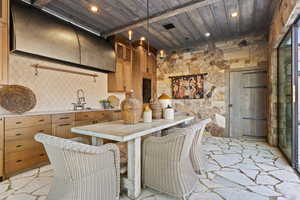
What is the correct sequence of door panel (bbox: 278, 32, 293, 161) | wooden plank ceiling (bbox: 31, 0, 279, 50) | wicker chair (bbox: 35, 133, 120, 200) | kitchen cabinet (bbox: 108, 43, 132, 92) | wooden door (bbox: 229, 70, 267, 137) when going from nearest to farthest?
wicker chair (bbox: 35, 133, 120, 200)
door panel (bbox: 278, 32, 293, 161)
wooden plank ceiling (bbox: 31, 0, 279, 50)
wooden door (bbox: 229, 70, 267, 137)
kitchen cabinet (bbox: 108, 43, 132, 92)

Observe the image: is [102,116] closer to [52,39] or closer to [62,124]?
[62,124]

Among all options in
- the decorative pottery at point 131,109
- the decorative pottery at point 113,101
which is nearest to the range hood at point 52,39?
the decorative pottery at point 113,101

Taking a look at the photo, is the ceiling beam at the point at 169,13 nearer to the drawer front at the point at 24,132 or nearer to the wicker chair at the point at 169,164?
the wicker chair at the point at 169,164

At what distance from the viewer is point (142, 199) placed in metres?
1.69

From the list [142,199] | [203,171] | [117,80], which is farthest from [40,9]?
[203,171]

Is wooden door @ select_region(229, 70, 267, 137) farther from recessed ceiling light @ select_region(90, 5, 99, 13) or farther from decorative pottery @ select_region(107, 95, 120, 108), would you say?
recessed ceiling light @ select_region(90, 5, 99, 13)

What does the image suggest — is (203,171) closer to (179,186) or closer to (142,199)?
(179,186)

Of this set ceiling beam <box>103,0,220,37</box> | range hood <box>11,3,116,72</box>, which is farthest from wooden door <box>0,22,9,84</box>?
ceiling beam <box>103,0,220,37</box>

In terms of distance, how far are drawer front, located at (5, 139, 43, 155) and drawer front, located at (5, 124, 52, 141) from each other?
0.05 metres

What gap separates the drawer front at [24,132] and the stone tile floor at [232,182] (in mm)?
562

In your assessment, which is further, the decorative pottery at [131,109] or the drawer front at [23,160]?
the drawer front at [23,160]

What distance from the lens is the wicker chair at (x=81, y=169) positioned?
1.27 meters

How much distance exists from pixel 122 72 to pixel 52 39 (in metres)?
1.97

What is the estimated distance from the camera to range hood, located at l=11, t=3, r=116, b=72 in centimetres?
239
